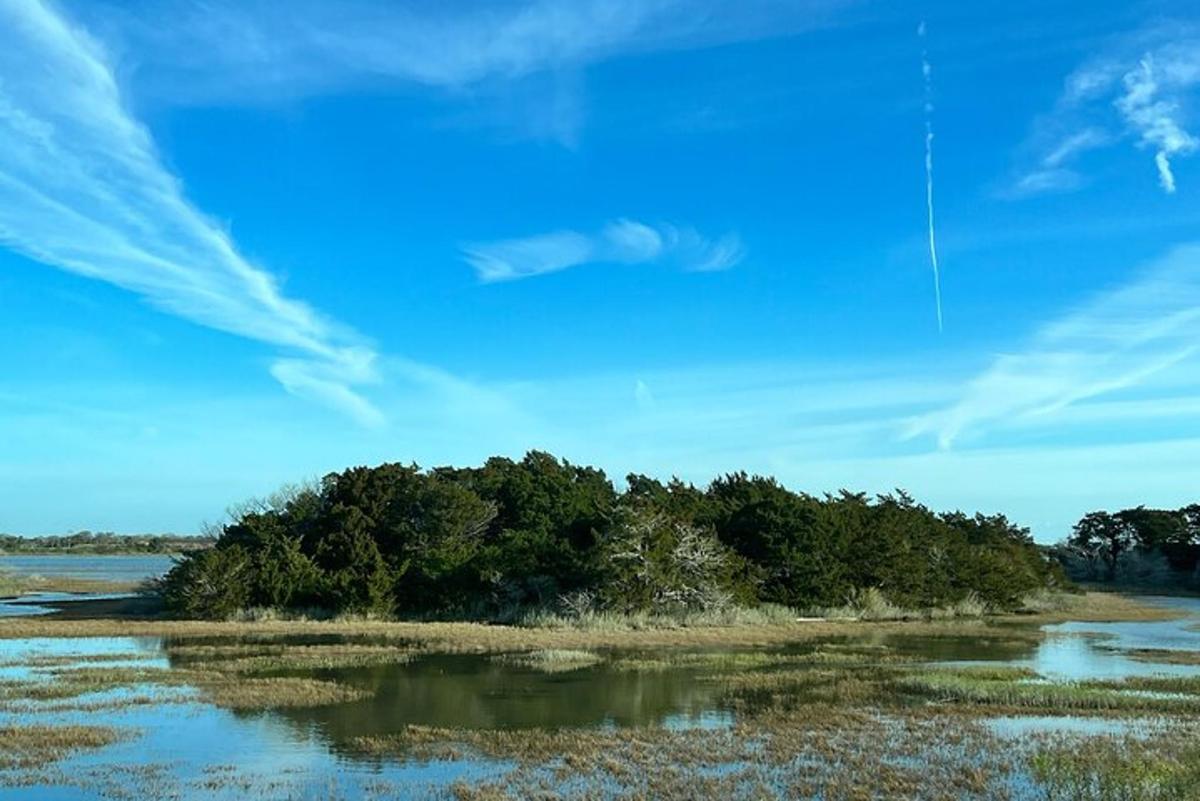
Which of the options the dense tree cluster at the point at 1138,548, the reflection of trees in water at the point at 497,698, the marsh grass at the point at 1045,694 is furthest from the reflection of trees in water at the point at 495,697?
the dense tree cluster at the point at 1138,548

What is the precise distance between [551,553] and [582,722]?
92.1ft

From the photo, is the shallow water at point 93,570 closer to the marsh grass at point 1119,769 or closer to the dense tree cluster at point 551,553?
the dense tree cluster at point 551,553

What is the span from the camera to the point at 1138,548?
11494 centimetres

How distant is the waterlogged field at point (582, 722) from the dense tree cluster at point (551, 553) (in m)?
9.85

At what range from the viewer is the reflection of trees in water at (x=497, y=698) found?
75.1 feet

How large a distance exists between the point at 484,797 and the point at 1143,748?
481 inches

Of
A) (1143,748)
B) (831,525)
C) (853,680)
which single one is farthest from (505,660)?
(831,525)

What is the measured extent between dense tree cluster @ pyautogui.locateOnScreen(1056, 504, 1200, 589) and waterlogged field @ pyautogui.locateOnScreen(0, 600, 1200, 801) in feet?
243

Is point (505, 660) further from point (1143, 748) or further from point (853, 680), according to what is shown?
point (1143, 748)

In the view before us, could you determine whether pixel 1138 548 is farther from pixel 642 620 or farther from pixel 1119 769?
pixel 1119 769

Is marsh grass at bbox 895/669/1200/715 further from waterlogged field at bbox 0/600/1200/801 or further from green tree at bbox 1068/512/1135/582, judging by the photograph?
green tree at bbox 1068/512/1135/582

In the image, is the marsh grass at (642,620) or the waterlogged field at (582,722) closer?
the waterlogged field at (582,722)

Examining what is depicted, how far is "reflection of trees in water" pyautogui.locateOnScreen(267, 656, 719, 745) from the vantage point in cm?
2289

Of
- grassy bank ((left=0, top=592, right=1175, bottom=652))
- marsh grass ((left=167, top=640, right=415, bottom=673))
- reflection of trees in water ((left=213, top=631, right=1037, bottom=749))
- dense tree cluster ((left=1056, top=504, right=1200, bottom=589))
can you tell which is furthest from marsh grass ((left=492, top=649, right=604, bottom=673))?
dense tree cluster ((left=1056, top=504, right=1200, bottom=589))
